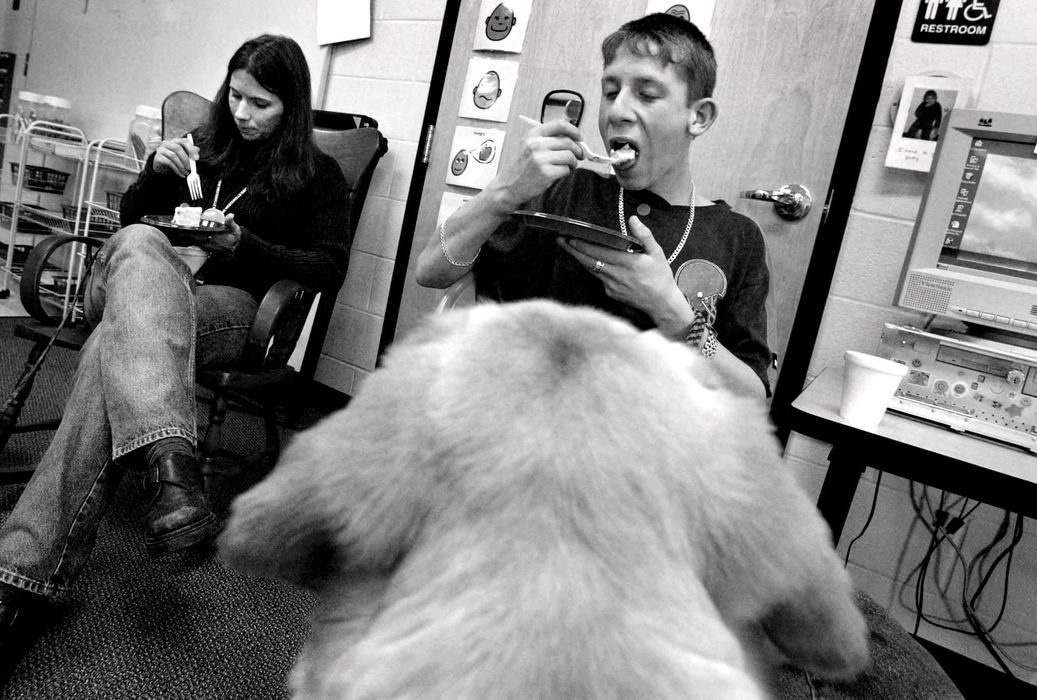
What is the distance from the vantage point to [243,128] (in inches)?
75.6

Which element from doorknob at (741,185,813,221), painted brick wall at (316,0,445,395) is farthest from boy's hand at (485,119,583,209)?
painted brick wall at (316,0,445,395)

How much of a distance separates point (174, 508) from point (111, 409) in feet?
0.75

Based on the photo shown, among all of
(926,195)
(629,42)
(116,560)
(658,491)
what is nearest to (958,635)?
(926,195)

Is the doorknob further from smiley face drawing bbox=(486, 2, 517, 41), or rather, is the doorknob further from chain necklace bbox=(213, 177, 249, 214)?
chain necklace bbox=(213, 177, 249, 214)

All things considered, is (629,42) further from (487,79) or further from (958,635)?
(958,635)

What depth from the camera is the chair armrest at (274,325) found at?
159 centimetres

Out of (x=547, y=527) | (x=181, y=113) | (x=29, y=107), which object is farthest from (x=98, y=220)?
(x=547, y=527)

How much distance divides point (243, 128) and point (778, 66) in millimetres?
1491

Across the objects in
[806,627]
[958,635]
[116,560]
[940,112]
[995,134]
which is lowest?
[116,560]

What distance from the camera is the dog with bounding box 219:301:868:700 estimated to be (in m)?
0.28

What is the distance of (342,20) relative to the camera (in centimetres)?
272

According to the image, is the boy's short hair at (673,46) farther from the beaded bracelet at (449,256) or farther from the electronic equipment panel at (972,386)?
the electronic equipment panel at (972,386)

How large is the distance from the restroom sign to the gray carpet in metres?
1.94

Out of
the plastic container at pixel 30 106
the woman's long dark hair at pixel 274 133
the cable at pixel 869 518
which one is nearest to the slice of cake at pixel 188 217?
the woman's long dark hair at pixel 274 133
